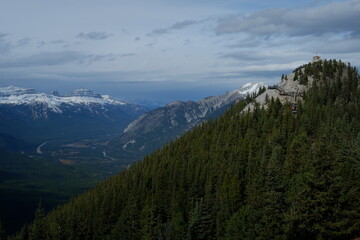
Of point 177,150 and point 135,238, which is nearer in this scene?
point 135,238

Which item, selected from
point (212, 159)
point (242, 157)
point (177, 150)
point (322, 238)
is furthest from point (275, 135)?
point (322, 238)

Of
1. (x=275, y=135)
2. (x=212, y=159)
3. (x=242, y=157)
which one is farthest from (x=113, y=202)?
(x=275, y=135)

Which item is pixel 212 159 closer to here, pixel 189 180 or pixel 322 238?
pixel 189 180

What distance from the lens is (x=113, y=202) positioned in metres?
134

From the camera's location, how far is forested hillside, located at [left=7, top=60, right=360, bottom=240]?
53.4 meters

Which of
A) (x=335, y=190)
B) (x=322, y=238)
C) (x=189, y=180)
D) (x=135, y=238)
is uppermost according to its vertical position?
(x=335, y=190)

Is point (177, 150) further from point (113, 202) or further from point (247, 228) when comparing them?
point (247, 228)

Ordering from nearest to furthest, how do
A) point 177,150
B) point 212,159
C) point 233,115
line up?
point 212,159, point 177,150, point 233,115

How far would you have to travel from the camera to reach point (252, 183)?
101562 mm

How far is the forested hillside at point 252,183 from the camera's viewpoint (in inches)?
2101

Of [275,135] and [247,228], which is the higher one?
[275,135]

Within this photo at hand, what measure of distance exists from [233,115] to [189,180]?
75931mm

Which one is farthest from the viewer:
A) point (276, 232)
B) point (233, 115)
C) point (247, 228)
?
point (233, 115)

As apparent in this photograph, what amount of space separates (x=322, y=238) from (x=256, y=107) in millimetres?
132576
